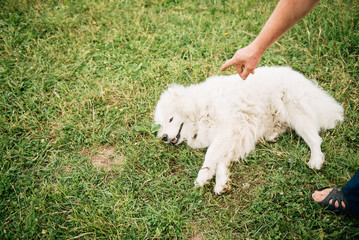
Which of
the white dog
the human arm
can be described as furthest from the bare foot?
the human arm

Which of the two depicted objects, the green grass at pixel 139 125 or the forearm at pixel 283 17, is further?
the green grass at pixel 139 125

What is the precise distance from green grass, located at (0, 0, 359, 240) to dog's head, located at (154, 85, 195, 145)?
16 centimetres

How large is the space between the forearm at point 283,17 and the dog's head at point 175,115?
4.38ft

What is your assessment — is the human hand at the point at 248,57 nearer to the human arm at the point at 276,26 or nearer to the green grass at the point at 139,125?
the human arm at the point at 276,26

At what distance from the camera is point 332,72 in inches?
133

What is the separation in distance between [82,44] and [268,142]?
3.54m

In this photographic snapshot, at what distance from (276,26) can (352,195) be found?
1.61m

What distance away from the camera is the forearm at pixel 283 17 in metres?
1.57

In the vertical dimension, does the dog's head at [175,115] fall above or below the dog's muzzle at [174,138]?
above

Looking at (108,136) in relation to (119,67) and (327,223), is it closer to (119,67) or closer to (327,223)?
(119,67)

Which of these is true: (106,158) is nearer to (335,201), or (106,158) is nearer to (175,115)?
(175,115)

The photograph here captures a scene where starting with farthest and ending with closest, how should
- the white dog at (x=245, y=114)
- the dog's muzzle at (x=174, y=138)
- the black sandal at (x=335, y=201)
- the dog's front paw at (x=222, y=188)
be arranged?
the dog's muzzle at (x=174, y=138) → the white dog at (x=245, y=114) → the dog's front paw at (x=222, y=188) → the black sandal at (x=335, y=201)

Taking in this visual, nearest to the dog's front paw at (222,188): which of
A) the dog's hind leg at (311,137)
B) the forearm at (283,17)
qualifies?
the dog's hind leg at (311,137)

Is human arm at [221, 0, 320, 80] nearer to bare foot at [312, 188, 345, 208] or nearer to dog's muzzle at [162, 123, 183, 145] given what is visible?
dog's muzzle at [162, 123, 183, 145]
